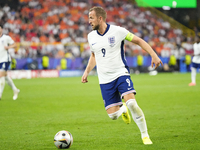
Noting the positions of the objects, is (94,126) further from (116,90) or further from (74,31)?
(74,31)

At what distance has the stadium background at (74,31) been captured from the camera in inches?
1001

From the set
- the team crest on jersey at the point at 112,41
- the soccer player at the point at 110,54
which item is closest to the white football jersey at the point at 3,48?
the soccer player at the point at 110,54

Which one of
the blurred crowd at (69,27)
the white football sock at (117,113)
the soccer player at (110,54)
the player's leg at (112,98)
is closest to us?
the soccer player at (110,54)

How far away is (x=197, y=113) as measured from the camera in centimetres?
766

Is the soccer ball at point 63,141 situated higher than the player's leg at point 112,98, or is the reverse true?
the player's leg at point 112,98

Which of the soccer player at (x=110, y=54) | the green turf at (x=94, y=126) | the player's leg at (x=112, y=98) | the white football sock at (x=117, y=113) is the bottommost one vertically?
the green turf at (x=94, y=126)

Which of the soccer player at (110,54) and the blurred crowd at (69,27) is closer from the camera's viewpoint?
the soccer player at (110,54)

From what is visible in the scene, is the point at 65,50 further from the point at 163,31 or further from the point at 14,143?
the point at 14,143

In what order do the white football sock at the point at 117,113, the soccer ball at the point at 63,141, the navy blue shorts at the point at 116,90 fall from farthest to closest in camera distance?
the white football sock at the point at 117,113 → the navy blue shorts at the point at 116,90 → the soccer ball at the point at 63,141

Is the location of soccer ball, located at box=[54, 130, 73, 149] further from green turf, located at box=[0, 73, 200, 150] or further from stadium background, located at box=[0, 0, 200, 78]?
stadium background, located at box=[0, 0, 200, 78]

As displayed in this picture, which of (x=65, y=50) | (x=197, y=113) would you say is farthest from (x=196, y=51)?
(x=65, y=50)

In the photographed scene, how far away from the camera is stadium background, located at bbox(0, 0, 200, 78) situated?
83.5ft

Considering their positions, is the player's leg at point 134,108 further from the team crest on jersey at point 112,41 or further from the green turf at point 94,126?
the team crest on jersey at point 112,41

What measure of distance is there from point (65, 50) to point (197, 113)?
797 inches
